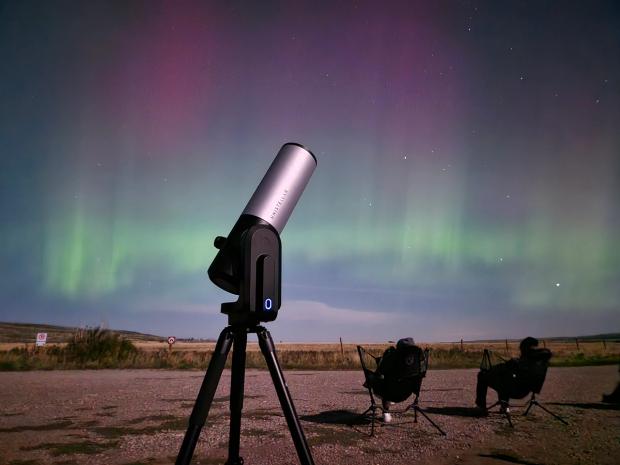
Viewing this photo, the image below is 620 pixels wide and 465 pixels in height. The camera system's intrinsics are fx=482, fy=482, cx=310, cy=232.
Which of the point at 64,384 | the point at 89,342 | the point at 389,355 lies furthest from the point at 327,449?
the point at 89,342

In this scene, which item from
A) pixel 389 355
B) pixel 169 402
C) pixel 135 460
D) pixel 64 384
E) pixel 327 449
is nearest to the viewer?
pixel 135 460

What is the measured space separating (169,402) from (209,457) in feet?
13.8

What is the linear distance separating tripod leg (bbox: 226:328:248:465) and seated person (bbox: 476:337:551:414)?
513 cm

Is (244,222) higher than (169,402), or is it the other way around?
(244,222)

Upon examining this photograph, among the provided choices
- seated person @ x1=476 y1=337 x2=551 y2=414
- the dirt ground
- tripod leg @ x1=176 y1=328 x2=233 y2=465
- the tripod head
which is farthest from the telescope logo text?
seated person @ x1=476 y1=337 x2=551 y2=414

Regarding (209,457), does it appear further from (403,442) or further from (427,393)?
(427,393)

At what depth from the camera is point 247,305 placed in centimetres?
291

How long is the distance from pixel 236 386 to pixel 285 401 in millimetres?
391

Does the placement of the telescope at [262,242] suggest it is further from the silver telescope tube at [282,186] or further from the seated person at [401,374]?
the seated person at [401,374]

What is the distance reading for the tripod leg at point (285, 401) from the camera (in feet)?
9.38

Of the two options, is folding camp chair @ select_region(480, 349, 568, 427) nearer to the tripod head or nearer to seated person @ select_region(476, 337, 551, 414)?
seated person @ select_region(476, 337, 551, 414)

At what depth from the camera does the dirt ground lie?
4.96 metres

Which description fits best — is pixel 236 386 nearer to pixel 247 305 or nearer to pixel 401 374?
pixel 247 305

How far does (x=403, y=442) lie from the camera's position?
5.55 metres
